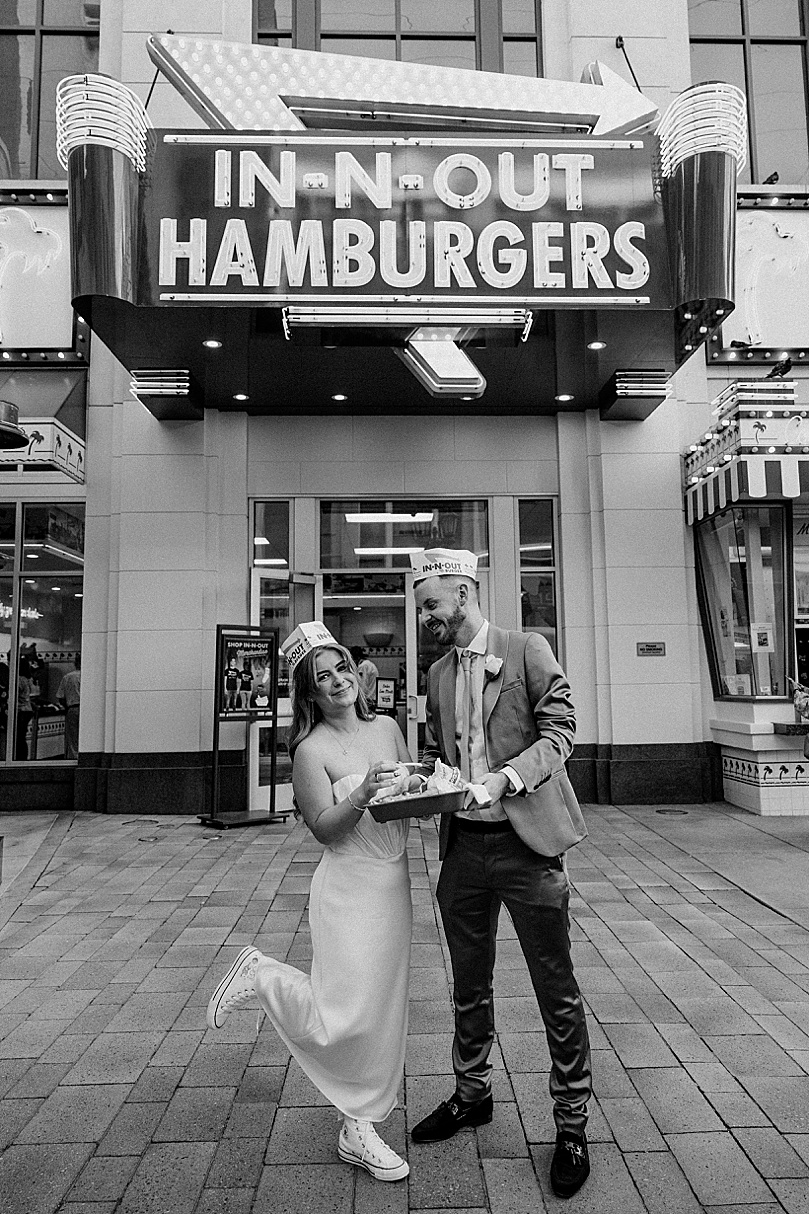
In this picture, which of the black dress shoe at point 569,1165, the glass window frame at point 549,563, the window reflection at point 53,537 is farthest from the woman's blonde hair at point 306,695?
the window reflection at point 53,537

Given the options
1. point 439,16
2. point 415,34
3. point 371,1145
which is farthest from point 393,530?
point 371,1145

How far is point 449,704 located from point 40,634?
8792 mm

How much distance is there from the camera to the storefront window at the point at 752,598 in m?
9.74

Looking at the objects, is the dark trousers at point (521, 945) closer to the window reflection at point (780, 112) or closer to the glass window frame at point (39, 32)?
the window reflection at point (780, 112)

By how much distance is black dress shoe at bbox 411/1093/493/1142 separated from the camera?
299 cm

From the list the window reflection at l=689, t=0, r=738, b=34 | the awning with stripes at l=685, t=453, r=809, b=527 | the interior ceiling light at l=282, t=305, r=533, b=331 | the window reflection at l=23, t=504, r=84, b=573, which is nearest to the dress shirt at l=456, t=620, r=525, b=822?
the interior ceiling light at l=282, t=305, r=533, b=331

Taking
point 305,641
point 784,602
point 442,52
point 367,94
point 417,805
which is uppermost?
point 442,52

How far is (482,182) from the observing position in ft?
25.4

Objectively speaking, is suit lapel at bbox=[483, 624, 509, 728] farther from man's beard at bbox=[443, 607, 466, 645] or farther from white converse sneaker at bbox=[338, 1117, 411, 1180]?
white converse sneaker at bbox=[338, 1117, 411, 1180]

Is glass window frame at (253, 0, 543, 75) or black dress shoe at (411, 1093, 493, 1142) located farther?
glass window frame at (253, 0, 543, 75)

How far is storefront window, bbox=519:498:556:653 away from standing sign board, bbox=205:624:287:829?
10.6 ft

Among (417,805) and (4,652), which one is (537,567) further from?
(417,805)

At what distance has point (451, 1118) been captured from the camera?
3018 mm

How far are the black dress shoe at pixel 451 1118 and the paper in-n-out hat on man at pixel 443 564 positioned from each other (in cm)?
187
